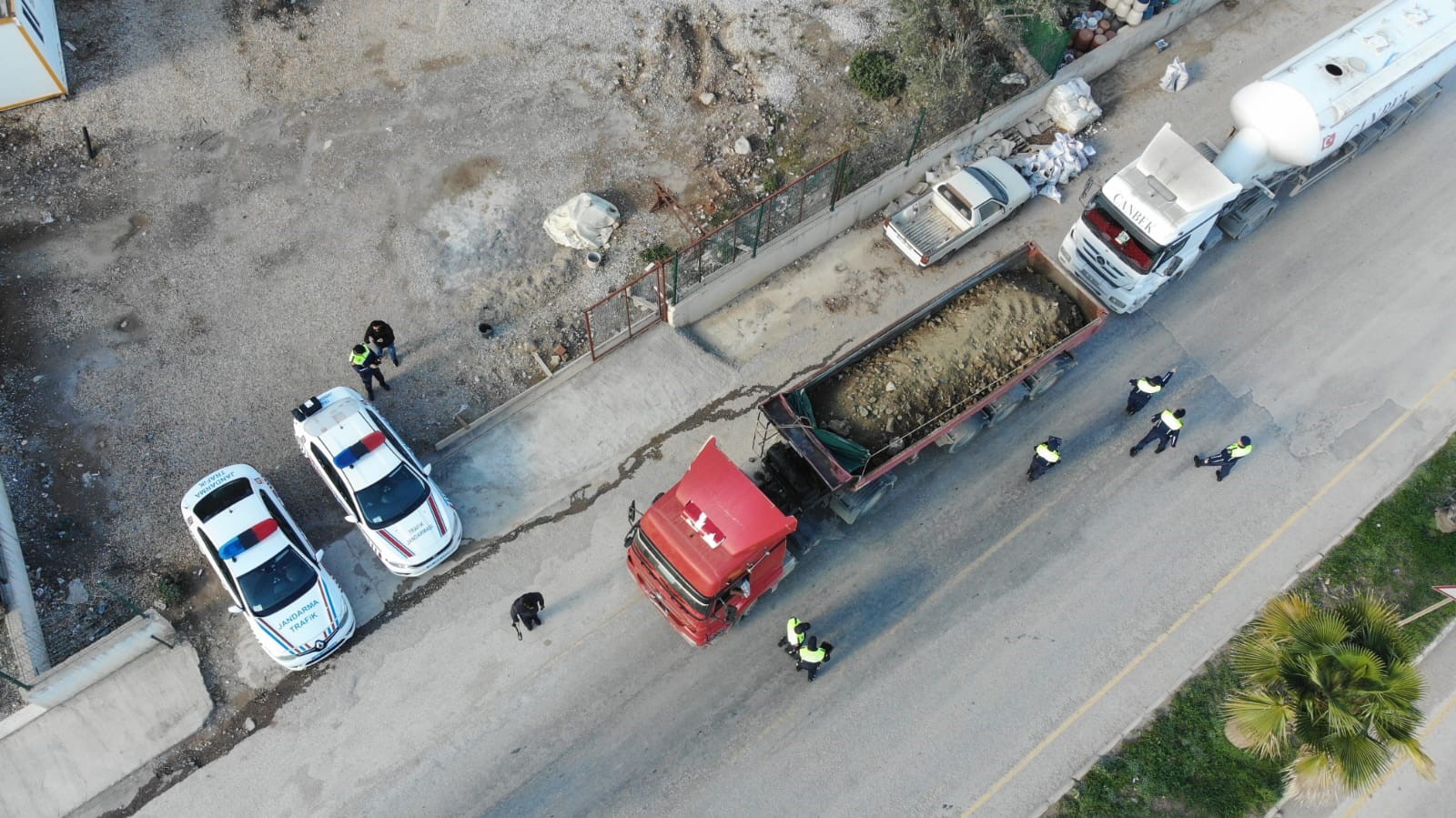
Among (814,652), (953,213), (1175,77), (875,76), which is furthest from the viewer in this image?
(1175,77)

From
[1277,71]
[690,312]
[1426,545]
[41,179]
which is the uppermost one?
[41,179]

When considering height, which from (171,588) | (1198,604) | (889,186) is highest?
(889,186)

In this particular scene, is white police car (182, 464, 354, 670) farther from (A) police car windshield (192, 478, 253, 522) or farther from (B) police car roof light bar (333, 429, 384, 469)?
(B) police car roof light bar (333, 429, 384, 469)

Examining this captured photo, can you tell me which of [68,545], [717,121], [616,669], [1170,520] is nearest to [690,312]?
[717,121]

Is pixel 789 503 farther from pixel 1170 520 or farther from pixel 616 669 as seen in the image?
pixel 1170 520

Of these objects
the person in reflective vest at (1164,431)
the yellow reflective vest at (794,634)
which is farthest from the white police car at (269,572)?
the person in reflective vest at (1164,431)

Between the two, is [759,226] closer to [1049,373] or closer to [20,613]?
[1049,373]

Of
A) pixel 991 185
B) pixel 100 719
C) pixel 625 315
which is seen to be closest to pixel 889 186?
pixel 991 185
